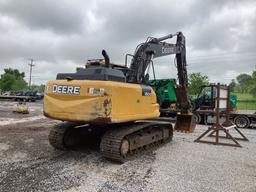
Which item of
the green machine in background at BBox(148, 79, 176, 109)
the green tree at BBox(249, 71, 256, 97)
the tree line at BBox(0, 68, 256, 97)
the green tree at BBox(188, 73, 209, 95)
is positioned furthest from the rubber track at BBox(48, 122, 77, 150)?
the green tree at BBox(249, 71, 256, 97)

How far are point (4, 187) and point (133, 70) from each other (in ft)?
15.9

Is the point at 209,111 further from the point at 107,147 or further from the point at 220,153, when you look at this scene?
the point at 107,147

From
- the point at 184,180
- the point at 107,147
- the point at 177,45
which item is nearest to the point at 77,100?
the point at 107,147

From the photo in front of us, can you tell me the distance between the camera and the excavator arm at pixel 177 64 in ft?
28.1

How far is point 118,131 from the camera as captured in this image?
6832 mm

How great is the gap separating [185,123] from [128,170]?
20.0 ft

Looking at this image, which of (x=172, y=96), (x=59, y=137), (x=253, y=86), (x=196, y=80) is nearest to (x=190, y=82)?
(x=196, y=80)

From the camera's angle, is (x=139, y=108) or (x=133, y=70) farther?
(x=133, y=70)

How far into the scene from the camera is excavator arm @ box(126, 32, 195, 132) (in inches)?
337

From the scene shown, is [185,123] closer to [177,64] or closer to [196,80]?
[177,64]

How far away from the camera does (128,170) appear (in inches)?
238

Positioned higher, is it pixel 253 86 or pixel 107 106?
pixel 253 86

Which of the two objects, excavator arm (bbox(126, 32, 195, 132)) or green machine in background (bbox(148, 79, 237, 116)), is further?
green machine in background (bbox(148, 79, 237, 116))

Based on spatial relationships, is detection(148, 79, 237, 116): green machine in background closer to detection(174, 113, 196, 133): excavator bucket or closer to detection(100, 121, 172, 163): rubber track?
detection(174, 113, 196, 133): excavator bucket
